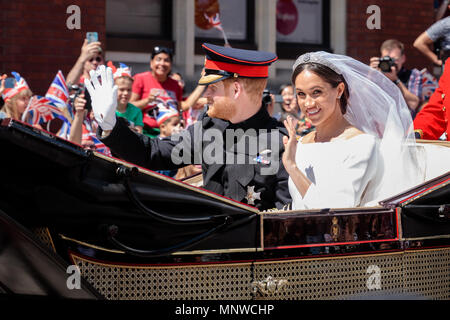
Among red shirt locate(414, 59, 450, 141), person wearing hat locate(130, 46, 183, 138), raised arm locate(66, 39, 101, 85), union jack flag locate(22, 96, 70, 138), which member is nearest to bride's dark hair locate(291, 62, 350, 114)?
red shirt locate(414, 59, 450, 141)

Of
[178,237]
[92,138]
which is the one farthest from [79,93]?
[178,237]

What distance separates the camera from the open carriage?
2.03 meters

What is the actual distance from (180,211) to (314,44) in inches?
292

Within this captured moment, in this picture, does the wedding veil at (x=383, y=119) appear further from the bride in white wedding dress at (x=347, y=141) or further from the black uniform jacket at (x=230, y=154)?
the black uniform jacket at (x=230, y=154)

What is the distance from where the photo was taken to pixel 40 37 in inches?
281

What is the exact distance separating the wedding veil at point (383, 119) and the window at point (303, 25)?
5.92 meters

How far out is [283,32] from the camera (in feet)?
30.1

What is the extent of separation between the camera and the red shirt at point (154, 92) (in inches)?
232

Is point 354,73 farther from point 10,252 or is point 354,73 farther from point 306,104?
point 10,252

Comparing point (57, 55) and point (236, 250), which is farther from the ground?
point (57, 55)

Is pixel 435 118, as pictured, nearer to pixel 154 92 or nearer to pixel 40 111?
pixel 154 92

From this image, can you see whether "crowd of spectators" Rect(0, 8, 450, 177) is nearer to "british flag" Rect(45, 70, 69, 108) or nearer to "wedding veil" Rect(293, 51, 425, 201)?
"british flag" Rect(45, 70, 69, 108)

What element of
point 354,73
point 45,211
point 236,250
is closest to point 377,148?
point 354,73

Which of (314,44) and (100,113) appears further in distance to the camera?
(314,44)
